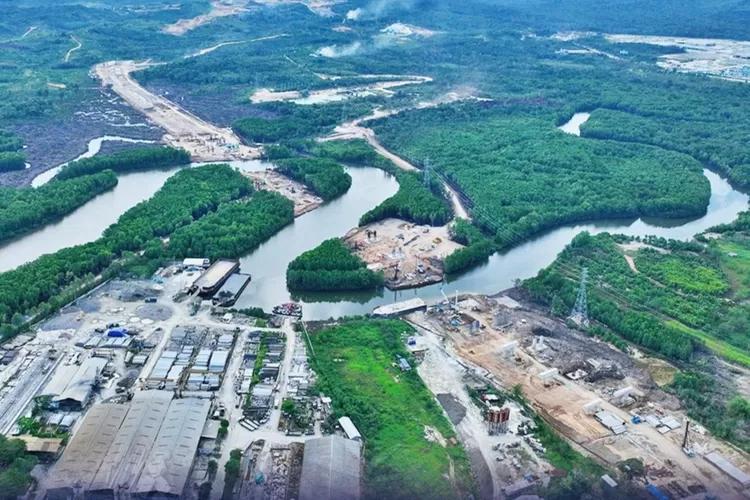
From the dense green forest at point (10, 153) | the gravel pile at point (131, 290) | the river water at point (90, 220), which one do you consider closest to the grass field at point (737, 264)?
the gravel pile at point (131, 290)

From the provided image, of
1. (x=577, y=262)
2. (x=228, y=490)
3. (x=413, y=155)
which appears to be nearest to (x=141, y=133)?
(x=413, y=155)

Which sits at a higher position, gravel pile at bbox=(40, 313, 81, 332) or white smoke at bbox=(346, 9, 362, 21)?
white smoke at bbox=(346, 9, 362, 21)

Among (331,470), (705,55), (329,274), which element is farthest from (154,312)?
(705,55)

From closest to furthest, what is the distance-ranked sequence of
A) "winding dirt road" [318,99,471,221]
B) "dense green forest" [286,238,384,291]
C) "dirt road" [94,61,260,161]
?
"dense green forest" [286,238,384,291]
"winding dirt road" [318,99,471,221]
"dirt road" [94,61,260,161]

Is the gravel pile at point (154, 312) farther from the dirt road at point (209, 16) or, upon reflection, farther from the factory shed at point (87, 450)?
the dirt road at point (209, 16)

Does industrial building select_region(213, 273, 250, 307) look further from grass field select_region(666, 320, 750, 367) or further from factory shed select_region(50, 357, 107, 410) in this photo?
grass field select_region(666, 320, 750, 367)

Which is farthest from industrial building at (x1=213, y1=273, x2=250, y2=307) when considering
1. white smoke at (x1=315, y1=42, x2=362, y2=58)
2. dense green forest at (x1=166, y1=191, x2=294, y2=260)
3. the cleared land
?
the cleared land

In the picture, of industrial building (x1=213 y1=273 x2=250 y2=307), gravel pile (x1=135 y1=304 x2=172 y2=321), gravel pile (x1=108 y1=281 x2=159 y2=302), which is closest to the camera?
gravel pile (x1=135 y1=304 x2=172 y2=321)

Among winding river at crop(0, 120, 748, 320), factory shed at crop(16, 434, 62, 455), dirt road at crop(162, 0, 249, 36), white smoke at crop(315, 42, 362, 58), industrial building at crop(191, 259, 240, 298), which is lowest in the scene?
winding river at crop(0, 120, 748, 320)
